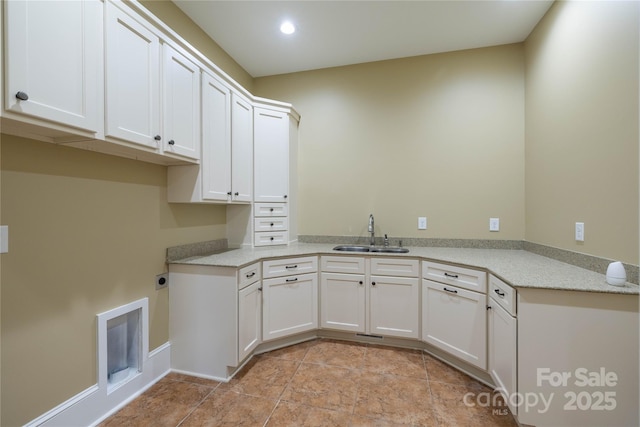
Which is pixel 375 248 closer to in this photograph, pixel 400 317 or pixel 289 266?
pixel 400 317

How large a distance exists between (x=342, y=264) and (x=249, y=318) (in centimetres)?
93

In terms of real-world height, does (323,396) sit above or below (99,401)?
below

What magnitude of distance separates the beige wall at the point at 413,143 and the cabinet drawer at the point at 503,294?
995 mm

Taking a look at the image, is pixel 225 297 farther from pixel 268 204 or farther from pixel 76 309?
pixel 268 204

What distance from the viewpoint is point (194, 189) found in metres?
2.12

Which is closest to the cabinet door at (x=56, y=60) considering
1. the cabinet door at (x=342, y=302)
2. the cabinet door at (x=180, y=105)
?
the cabinet door at (x=180, y=105)

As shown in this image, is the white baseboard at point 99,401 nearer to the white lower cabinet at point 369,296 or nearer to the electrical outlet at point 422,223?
the white lower cabinet at point 369,296

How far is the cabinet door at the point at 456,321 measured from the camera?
2023 millimetres

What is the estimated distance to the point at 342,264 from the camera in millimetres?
2637

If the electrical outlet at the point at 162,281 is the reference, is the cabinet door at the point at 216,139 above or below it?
above

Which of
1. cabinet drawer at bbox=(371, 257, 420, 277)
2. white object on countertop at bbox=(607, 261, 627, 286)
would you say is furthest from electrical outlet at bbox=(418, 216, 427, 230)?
white object on countertop at bbox=(607, 261, 627, 286)

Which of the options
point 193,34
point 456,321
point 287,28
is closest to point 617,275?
point 456,321

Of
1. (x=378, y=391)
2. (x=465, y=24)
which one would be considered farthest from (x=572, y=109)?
(x=378, y=391)

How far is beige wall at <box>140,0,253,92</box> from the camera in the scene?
6.81 feet
